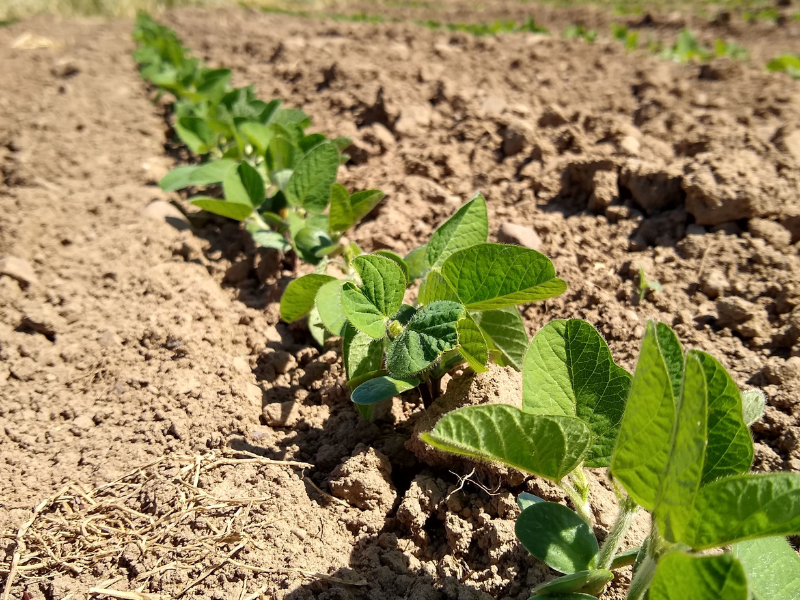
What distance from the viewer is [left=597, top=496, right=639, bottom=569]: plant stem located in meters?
1.09

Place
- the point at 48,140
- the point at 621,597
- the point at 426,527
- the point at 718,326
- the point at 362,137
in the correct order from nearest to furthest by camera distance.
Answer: the point at 621,597 < the point at 426,527 < the point at 718,326 < the point at 362,137 < the point at 48,140

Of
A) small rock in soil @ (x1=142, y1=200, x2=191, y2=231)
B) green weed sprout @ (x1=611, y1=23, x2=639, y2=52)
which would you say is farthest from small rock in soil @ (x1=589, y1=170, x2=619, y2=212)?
green weed sprout @ (x1=611, y1=23, x2=639, y2=52)

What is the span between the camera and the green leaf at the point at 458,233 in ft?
5.24

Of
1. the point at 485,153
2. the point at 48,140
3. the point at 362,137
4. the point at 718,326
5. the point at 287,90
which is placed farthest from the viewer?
the point at 287,90

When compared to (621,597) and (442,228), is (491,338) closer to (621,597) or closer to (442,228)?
(442,228)

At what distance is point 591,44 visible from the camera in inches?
185

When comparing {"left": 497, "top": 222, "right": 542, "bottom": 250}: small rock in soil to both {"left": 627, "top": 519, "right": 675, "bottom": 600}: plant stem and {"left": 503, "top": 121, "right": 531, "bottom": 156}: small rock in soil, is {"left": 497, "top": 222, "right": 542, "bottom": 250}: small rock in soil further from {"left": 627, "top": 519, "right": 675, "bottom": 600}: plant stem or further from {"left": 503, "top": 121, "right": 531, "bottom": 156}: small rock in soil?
{"left": 627, "top": 519, "right": 675, "bottom": 600}: plant stem

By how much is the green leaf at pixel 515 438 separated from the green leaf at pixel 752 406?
1.05 feet

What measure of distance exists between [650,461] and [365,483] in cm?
65

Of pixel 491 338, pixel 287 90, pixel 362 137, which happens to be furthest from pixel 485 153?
pixel 287 90

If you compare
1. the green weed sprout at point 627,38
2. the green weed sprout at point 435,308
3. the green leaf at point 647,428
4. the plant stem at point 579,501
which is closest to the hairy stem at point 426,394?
the green weed sprout at point 435,308

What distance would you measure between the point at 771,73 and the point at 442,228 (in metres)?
3.00

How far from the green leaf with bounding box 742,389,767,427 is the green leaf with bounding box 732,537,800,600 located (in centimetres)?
21

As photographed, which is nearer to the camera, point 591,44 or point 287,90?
point 287,90
